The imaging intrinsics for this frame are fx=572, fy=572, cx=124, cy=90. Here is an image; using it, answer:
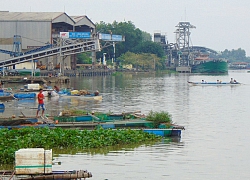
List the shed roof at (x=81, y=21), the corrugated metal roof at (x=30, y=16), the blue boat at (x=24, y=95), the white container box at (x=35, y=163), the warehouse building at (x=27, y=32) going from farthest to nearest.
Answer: the shed roof at (x=81, y=21)
the corrugated metal roof at (x=30, y=16)
the warehouse building at (x=27, y=32)
the blue boat at (x=24, y=95)
the white container box at (x=35, y=163)

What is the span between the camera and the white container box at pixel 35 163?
14312mm

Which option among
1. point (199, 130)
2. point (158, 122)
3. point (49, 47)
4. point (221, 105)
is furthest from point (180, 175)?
point (49, 47)

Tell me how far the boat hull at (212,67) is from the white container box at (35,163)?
133 metres

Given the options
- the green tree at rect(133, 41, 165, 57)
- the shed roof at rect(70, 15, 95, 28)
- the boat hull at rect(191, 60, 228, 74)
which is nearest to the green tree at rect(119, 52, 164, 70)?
the green tree at rect(133, 41, 165, 57)

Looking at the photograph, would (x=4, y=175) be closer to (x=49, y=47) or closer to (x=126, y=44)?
(x=49, y=47)

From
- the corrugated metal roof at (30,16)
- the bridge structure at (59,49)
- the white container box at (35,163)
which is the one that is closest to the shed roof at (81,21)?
the corrugated metal roof at (30,16)

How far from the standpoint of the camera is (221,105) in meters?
43.3

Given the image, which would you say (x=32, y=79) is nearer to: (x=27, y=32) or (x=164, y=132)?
(x=27, y=32)

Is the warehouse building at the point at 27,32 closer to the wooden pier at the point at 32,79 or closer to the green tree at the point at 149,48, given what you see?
the wooden pier at the point at 32,79

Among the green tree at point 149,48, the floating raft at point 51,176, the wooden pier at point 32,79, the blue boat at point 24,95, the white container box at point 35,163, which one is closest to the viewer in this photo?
the floating raft at point 51,176

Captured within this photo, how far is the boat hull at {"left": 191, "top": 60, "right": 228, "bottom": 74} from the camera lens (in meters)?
146

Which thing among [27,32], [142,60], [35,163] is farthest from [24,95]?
[142,60]

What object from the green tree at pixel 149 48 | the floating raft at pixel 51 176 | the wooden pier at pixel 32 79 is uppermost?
the green tree at pixel 149 48

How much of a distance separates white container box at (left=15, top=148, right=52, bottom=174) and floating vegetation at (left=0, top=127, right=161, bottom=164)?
171 inches
